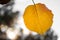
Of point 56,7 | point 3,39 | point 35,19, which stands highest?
point 56,7

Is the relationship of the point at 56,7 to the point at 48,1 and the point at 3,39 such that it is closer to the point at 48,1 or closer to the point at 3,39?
the point at 48,1

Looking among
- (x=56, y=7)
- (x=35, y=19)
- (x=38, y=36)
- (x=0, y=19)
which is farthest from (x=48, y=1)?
(x=0, y=19)

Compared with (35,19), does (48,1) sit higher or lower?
higher

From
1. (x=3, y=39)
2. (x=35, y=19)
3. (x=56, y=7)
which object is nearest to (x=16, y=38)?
(x=3, y=39)

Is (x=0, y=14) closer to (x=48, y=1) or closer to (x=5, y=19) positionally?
(x=5, y=19)

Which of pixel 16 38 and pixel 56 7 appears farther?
pixel 56 7

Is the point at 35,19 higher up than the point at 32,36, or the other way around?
the point at 35,19
